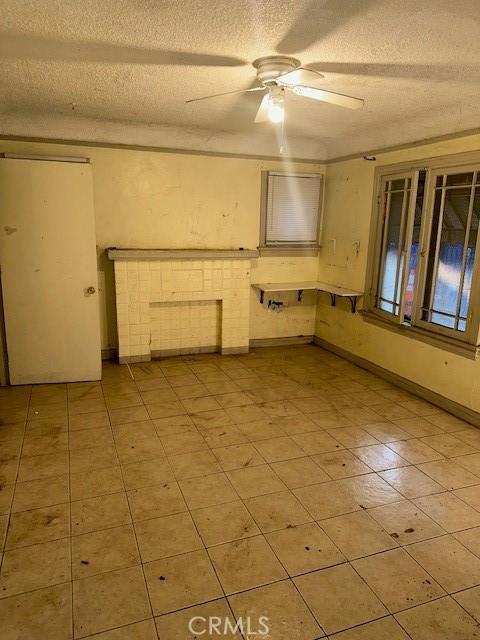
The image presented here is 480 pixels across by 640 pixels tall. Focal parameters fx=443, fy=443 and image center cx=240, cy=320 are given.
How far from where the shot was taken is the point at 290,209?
5207 millimetres

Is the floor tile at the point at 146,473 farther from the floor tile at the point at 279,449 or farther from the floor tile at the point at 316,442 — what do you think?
the floor tile at the point at 316,442

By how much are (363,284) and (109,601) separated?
3763 mm

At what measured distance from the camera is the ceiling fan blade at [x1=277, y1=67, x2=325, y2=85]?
2.35m

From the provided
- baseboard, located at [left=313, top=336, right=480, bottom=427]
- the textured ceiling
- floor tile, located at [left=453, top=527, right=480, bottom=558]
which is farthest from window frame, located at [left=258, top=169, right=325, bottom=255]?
floor tile, located at [left=453, top=527, right=480, bottom=558]

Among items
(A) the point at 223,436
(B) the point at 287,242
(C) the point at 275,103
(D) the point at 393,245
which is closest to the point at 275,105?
(C) the point at 275,103

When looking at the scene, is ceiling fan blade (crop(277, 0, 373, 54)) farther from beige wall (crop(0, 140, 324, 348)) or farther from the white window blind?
the white window blind

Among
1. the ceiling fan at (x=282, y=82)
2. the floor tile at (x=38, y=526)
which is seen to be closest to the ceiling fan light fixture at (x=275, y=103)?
the ceiling fan at (x=282, y=82)

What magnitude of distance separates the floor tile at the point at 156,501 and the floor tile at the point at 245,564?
38cm

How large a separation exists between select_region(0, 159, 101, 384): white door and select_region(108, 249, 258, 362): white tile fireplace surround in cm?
52

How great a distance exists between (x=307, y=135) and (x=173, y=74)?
225 cm

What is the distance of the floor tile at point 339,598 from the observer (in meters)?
1.78

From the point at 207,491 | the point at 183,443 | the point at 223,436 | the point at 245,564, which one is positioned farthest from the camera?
the point at 223,436

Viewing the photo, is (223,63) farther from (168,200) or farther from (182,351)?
(182,351)

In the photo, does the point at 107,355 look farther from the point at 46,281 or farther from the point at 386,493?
the point at 386,493
